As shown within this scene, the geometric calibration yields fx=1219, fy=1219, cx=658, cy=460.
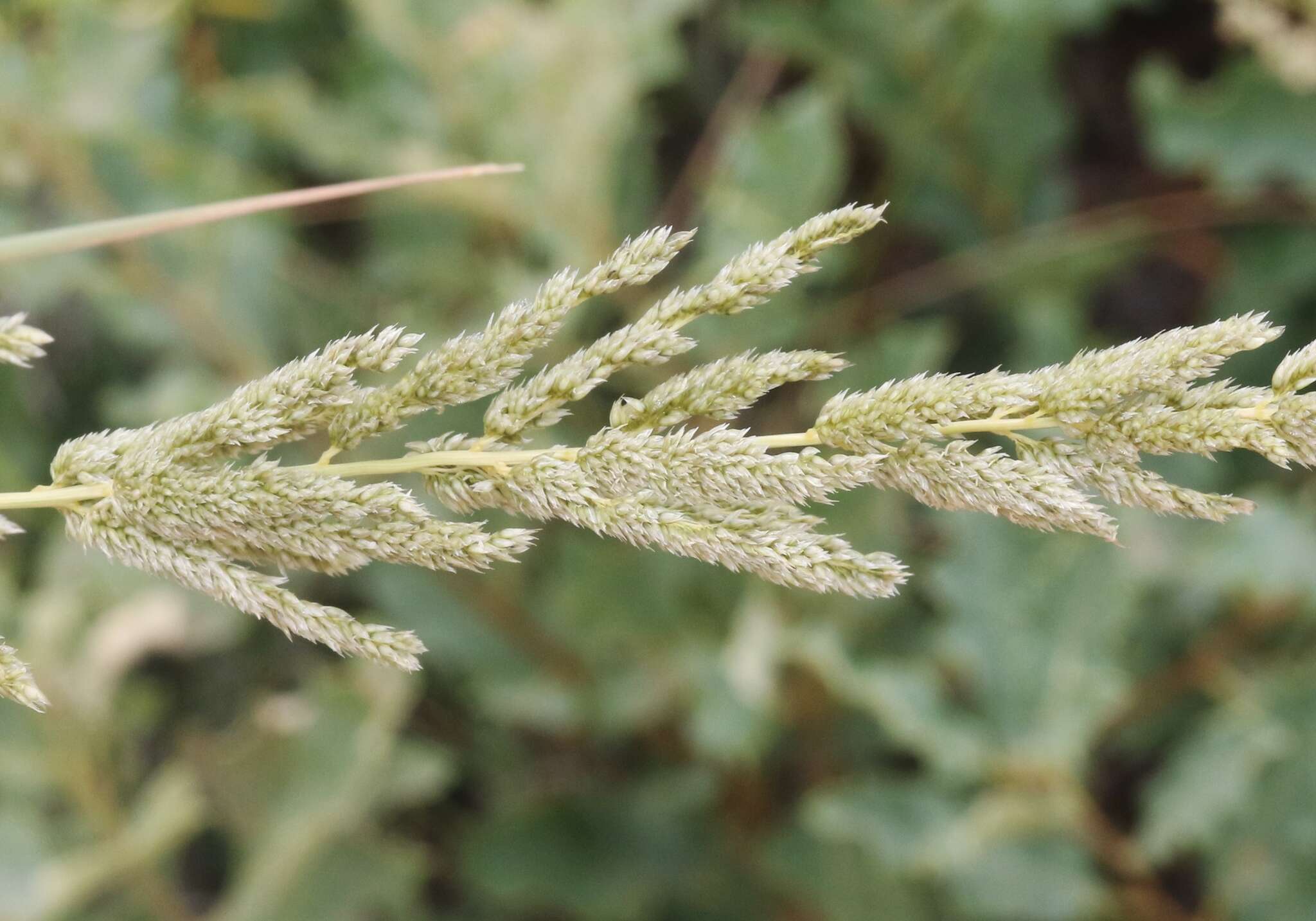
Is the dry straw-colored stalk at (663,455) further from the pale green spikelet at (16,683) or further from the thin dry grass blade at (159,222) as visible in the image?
the thin dry grass blade at (159,222)

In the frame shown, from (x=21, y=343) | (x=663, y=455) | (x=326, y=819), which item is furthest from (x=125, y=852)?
(x=663, y=455)

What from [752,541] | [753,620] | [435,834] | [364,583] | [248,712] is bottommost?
[435,834]

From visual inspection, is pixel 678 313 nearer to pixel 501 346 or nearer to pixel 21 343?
pixel 501 346

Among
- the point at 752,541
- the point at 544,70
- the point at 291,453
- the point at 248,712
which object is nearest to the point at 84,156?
the point at 291,453

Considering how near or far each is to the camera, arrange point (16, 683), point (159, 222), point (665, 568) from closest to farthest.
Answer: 1. point (16, 683)
2. point (159, 222)
3. point (665, 568)

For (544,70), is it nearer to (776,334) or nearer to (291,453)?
(776,334)

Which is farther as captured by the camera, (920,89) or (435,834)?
(435,834)

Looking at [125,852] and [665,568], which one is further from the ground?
[665,568]
